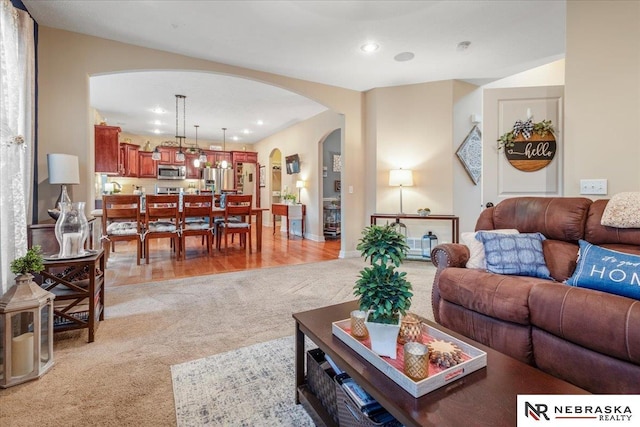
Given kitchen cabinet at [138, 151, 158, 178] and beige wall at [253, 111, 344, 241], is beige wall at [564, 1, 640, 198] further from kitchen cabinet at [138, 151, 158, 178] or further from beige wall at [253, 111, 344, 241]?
kitchen cabinet at [138, 151, 158, 178]

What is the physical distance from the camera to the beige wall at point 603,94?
84.7 inches

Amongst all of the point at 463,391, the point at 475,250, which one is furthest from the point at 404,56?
the point at 463,391

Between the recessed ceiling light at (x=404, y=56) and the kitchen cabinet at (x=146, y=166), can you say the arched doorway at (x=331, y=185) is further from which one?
the kitchen cabinet at (x=146, y=166)

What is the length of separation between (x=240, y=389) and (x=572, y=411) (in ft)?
4.53

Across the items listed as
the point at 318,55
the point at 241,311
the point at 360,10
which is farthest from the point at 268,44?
the point at 241,311

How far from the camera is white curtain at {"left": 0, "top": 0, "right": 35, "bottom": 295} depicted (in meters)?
1.88

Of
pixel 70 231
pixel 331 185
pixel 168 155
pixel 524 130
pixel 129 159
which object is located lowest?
pixel 70 231

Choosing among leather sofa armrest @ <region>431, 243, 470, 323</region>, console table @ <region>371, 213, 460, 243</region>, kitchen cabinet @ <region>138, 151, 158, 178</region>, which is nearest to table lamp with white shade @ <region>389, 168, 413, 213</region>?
console table @ <region>371, 213, 460, 243</region>

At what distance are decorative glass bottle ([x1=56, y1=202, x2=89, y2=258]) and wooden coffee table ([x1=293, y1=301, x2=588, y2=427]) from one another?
78.4 inches

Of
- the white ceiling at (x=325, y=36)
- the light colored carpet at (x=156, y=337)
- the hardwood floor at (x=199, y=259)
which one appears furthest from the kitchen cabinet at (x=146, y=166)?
the light colored carpet at (x=156, y=337)

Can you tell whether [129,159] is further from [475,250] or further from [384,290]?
[384,290]

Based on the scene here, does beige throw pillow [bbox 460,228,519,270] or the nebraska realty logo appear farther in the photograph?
beige throw pillow [bbox 460,228,519,270]

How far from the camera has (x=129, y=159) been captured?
7.74 meters

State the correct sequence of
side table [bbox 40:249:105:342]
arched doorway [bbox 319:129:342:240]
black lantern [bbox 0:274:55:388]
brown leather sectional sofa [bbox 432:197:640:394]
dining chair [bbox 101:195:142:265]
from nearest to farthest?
brown leather sectional sofa [bbox 432:197:640:394], black lantern [bbox 0:274:55:388], side table [bbox 40:249:105:342], dining chair [bbox 101:195:142:265], arched doorway [bbox 319:129:342:240]
